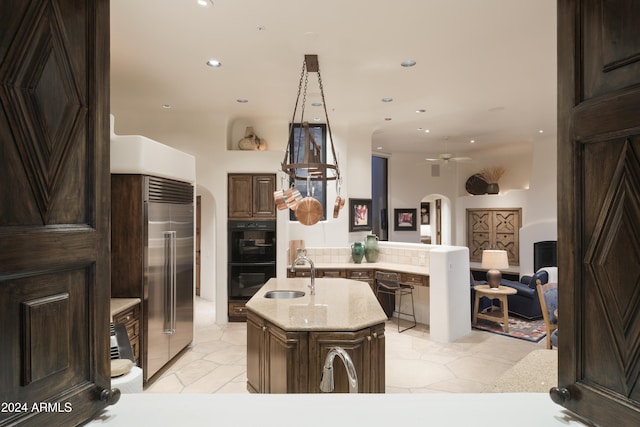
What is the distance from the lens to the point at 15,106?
0.69 m

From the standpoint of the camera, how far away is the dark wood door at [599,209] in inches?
28.7

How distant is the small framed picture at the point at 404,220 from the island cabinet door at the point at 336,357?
685 centimetres

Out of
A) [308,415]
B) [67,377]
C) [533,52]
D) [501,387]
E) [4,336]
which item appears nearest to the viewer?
[4,336]

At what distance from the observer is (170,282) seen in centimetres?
388

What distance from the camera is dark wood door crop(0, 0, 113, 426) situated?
685 mm

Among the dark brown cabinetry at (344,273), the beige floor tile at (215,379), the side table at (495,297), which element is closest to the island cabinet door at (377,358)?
the beige floor tile at (215,379)

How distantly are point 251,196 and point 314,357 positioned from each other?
335 cm

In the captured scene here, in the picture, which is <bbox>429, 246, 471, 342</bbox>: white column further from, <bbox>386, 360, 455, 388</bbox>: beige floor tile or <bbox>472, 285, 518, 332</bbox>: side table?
<bbox>386, 360, 455, 388</bbox>: beige floor tile

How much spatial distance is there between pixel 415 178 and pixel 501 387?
8.11 metres

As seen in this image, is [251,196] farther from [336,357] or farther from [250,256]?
[336,357]

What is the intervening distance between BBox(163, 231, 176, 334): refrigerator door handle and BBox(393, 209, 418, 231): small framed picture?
20.6ft

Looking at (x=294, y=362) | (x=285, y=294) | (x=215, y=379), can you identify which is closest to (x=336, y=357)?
(x=294, y=362)

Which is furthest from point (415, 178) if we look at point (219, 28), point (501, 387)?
point (501, 387)

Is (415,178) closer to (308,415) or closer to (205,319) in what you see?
(205,319)
